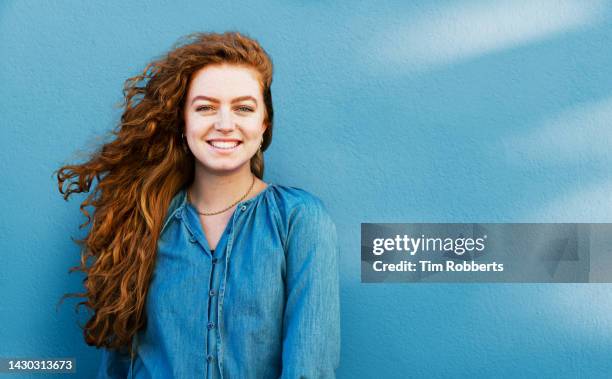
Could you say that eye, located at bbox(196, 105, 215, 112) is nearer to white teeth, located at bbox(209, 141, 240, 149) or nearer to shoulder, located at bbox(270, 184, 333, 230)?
white teeth, located at bbox(209, 141, 240, 149)

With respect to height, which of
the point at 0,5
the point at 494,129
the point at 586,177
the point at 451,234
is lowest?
the point at 451,234

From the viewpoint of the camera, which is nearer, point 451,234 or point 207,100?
point 207,100

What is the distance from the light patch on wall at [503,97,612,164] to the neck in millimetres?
832

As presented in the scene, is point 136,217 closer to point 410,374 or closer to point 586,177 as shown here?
point 410,374

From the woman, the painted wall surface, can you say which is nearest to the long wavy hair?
the woman

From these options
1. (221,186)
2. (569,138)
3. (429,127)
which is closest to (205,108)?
(221,186)

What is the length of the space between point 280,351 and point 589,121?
1.18 meters

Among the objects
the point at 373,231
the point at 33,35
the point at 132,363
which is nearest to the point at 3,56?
the point at 33,35

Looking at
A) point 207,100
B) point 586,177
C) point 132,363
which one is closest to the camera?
point 207,100

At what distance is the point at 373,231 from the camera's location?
2311 millimetres

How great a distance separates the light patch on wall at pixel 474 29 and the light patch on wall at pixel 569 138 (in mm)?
255

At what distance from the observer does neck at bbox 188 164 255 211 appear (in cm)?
199

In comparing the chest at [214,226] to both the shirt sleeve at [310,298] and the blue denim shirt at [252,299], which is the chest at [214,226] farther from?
→ the shirt sleeve at [310,298]

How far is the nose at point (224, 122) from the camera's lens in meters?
1.88
